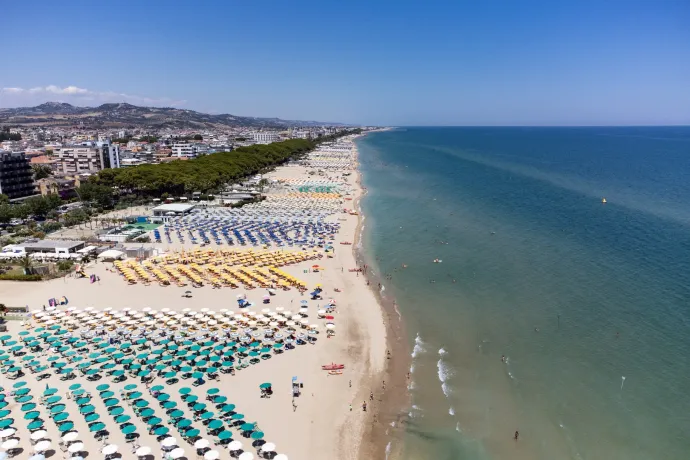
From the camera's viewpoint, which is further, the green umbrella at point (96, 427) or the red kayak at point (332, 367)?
the red kayak at point (332, 367)

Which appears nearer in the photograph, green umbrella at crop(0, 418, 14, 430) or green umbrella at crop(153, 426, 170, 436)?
green umbrella at crop(153, 426, 170, 436)

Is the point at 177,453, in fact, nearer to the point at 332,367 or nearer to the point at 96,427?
the point at 96,427

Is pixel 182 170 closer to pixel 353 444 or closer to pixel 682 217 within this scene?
pixel 353 444

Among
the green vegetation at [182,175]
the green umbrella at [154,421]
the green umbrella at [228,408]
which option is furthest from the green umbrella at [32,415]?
the green vegetation at [182,175]

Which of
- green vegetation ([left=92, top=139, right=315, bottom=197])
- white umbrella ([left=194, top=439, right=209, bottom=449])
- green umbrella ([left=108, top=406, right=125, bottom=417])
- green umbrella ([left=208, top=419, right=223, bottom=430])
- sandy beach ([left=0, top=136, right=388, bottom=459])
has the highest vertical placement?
green vegetation ([left=92, top=139, right=315, bottom=197])

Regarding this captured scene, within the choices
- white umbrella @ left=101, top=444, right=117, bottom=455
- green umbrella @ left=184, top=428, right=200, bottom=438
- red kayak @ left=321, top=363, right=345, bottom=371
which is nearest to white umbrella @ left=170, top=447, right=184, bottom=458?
green umbrella @ left=184, top=428, right=200, bottom=438

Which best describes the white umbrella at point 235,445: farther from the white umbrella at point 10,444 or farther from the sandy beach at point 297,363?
the white umbrella at point 10,444

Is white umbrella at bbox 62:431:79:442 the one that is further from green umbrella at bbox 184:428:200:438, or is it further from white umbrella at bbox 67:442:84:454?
green umbrella at bbox 184:428:200:438
